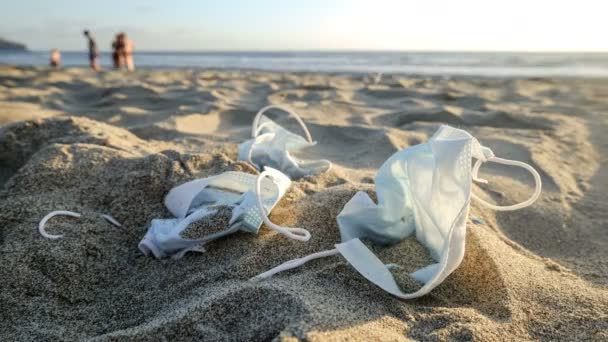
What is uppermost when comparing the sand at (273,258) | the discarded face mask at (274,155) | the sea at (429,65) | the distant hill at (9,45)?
the distant hill at (9,45)


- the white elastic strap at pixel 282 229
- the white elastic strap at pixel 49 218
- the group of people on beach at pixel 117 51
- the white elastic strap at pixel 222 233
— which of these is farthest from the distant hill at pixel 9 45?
the white elastic strap at pixel 282 229

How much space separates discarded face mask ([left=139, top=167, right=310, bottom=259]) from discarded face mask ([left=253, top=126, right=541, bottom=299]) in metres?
0.19

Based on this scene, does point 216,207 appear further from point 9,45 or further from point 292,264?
point 9,45

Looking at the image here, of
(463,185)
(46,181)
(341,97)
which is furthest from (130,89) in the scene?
(463,185)

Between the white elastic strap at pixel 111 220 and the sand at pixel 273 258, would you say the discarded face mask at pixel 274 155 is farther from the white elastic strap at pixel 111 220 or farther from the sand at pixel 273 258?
the white elastic strap at pixel 111 220

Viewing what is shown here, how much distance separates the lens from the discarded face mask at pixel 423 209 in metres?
1.14

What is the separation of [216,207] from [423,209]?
0.68m

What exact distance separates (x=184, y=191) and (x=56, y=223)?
44 centimetres

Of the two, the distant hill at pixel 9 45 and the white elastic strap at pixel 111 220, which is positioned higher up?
the distant hill at pixel 9 45

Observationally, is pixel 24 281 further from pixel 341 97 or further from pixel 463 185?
pixel 341 97

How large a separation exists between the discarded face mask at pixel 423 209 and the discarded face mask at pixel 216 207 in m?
0.19

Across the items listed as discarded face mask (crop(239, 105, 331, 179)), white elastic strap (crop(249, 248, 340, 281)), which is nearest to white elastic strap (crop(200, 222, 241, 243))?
white elastic strap (crop(249, 248, 340, 281))

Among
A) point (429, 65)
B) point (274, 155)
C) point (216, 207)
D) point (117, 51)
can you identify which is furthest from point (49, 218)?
point (429, 65)

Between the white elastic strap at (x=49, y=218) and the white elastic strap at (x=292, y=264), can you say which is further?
the white elastic strap at (x=49, y=218)
